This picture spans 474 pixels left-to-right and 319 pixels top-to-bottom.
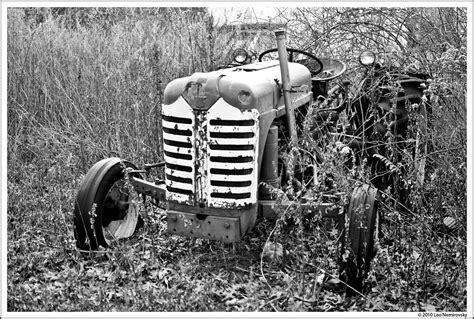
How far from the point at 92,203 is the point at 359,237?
1621mm

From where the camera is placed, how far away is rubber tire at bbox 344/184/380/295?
3471mm

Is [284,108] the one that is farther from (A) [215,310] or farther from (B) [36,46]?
(B) [36,46]

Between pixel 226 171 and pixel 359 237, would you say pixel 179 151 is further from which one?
pixel 359 237

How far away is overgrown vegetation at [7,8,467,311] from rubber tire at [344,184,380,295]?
0.11 m

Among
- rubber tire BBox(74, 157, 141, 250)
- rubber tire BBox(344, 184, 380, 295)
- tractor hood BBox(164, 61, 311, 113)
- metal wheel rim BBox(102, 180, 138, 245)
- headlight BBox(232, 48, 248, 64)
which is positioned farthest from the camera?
headlight BBox(232, 48, 248, 64)

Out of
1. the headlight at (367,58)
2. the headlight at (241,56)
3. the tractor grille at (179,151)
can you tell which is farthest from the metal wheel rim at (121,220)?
the headlight at (367,58)

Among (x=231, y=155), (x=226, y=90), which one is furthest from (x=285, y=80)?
(x=231, y=155)

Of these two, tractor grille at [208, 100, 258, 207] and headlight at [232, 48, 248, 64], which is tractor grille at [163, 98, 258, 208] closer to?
tractor grille at [208, 100, 258, 207]

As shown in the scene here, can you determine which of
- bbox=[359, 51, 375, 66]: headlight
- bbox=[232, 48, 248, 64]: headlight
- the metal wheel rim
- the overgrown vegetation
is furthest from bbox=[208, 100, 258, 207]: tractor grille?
bbox=[359, 51, 375, 66]: headlight

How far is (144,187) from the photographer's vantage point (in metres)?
4.09

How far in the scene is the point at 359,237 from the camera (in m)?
3.48

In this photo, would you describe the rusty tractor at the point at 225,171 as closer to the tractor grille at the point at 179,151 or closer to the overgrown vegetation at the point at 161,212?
the tractor grille at the point at 179,151

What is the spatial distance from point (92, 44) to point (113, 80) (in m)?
0.95

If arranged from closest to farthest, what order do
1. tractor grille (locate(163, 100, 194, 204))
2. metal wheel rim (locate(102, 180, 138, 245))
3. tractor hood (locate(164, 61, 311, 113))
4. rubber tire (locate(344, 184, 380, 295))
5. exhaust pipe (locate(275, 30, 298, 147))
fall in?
rubber tire (locate(344, 184, 380, 295)) → tractor hood (locate(164, 61, 311, 113)) → tractor grille (locate(163, 100, 194, 204)) → exhaust pipe (locate(275, 30, 298, 147)) → metal wheel rim (locate(102, 180, 138, 245))
